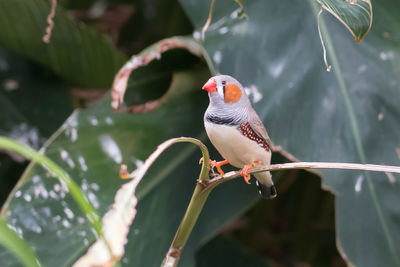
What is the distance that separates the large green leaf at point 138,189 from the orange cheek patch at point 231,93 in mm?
343

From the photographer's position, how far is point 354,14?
0.43 meters

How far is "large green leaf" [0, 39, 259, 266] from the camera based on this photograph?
704mm

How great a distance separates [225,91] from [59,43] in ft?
2.23

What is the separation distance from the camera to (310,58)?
708 mm

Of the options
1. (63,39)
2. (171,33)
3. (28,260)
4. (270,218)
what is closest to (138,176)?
(28,260)

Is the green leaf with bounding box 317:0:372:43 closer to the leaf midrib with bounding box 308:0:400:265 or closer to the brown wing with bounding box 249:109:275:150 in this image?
the brown wing with bounding box 249:109:275:150

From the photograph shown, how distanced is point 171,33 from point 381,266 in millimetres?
863

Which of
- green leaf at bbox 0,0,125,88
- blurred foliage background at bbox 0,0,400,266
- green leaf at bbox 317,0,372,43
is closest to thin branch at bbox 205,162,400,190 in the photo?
green leaf at bbox 317,0,372,43

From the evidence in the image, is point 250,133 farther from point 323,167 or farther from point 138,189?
point 138,189

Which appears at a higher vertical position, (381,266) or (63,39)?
(63,39)

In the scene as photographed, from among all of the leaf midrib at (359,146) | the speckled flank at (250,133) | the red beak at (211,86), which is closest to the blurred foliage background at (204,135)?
the leaf midrib at (359,146)

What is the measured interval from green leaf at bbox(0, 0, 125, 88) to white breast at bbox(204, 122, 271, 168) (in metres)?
0.61

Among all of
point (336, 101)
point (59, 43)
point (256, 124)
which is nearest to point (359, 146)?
point (336, 101)

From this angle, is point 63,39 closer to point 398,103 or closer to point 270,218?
point 398,103
